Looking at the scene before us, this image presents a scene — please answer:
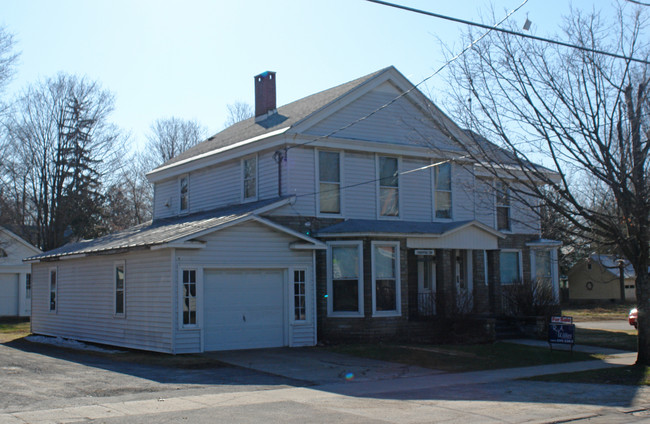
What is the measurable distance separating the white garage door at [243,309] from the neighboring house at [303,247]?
0.03 m

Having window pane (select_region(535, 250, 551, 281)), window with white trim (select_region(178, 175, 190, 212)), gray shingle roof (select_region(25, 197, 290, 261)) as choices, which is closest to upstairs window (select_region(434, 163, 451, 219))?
window pane (select_region(535, 250, 551, 281))

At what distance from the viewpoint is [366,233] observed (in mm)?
19828

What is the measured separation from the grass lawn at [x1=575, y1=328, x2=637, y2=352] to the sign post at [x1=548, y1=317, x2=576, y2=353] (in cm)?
298

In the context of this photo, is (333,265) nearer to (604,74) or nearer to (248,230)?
(248,230)

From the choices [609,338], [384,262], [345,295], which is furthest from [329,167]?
[609,338]

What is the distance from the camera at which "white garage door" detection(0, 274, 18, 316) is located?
3631 centimetres

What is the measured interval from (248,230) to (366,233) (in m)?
3.57

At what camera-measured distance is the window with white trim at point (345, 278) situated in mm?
20016

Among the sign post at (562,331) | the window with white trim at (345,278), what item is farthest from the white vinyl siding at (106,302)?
the sign post at (562,331)

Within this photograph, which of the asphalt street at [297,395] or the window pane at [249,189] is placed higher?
Result: the window pane at [249,189]

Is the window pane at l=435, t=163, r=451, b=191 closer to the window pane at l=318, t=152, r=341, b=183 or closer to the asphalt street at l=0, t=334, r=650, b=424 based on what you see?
the window pane at l=318, t=152, r=341, b=183

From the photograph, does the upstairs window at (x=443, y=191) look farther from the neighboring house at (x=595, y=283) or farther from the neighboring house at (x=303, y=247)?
the neighboring house at (x=595, y=283)

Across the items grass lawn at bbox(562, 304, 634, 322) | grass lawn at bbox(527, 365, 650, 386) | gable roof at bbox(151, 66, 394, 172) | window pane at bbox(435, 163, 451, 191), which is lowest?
grass lawn at bbox(562, 304, 634, 322)

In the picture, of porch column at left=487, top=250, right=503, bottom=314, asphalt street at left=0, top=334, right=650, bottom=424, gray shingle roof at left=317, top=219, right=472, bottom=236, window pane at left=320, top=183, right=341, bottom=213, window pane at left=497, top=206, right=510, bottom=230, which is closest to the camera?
asphalt street at left=0, top=334, right=650, bottom=424
